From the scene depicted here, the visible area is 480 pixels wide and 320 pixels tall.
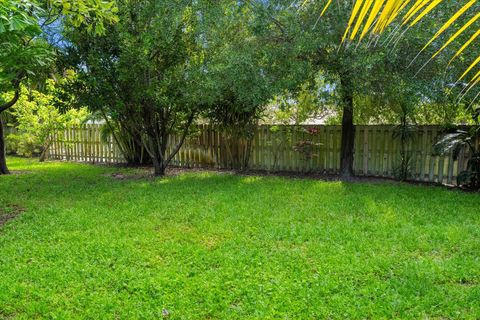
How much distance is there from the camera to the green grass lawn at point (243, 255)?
9.18ft

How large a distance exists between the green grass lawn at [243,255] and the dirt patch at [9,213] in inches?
1.8

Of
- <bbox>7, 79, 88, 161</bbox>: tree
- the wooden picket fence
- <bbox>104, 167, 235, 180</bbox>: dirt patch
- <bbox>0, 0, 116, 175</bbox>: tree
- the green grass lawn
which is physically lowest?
the green grass lawn

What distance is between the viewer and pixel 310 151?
8.84 m

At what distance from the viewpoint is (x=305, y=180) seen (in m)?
7.76

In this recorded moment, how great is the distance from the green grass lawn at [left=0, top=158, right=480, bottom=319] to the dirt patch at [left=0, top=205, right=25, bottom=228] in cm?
5

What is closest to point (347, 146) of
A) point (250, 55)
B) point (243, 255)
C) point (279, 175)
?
point (279, 175)

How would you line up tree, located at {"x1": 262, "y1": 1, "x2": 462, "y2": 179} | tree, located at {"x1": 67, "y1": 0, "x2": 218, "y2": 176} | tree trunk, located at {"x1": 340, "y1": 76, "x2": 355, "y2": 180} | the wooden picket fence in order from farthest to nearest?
tree trunk, located at {"x1": 340, "y1": 76, "x2": 355, "y2": 180}
the wooden picket fence
tree, located at {"x1": 67, "y1": 0, "x2": 218, "y2": 176}
tree, located at {"x1": 262, "y1": 1, "x2": 462, "y2": 179}

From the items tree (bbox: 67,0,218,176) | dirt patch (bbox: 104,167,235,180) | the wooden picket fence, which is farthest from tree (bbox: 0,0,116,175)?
the wooden picket fence

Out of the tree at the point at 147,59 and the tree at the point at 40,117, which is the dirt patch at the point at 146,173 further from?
the tree at the point at 40,117

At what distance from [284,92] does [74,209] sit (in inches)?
167

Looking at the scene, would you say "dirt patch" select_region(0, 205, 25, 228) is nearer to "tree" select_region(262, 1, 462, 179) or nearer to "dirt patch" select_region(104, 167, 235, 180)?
"dirt patch" select_region(104, 167, 235, 180)

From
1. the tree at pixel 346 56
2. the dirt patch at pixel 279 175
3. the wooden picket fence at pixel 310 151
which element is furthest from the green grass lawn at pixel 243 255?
the tree at pixel 346 56

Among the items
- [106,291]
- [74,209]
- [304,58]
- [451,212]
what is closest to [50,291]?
[106,291]

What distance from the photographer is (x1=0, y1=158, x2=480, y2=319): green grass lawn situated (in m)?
2.80
